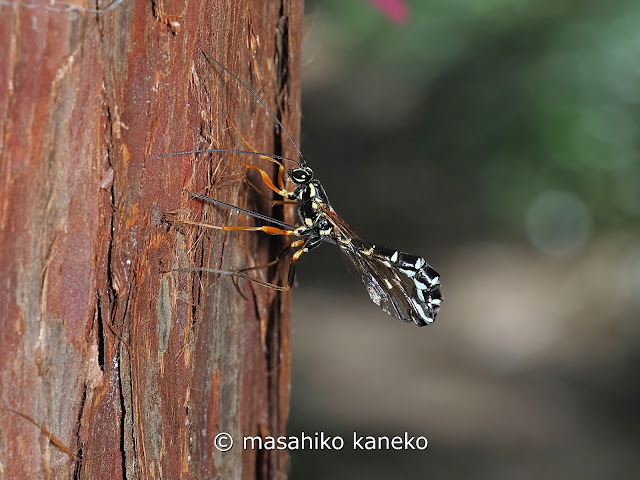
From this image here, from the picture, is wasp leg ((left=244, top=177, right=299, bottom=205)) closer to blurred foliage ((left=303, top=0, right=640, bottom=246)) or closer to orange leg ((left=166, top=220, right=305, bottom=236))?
orange leg ((left=166, top=220, right=305, bottom=236))

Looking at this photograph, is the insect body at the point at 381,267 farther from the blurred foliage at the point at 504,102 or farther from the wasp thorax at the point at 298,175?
the blurred foliage at the point at 504,102

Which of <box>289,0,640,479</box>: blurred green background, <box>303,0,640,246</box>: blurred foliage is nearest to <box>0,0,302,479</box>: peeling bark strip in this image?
<box>303,0,640,246</box>: blurred foliage

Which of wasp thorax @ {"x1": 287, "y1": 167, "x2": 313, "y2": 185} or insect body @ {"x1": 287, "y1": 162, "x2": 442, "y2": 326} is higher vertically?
wasp thorax @ {"x1": 287, "y1": 167, "x2": 313, "y2": 185}

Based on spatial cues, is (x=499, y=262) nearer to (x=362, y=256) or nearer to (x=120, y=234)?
(x=362, y=256)

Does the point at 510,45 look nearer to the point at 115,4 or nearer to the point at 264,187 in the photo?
the point at 264,187

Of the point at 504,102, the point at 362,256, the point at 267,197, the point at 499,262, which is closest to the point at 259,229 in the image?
the point at 267,197

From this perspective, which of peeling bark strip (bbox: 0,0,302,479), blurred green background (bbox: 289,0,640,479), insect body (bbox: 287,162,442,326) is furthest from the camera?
blurred green background (bbox: 289,0,640,479)
